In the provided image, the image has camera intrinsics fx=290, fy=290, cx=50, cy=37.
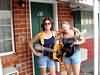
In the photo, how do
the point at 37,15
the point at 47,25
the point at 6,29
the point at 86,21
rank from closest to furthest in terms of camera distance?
the point at 47,25, the point at 6,29, the point at 37,15, the point at 86,21

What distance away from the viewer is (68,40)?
6785 mm

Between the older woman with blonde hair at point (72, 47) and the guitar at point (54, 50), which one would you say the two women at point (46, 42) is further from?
the older woman with blonde hair at point (72, 47)

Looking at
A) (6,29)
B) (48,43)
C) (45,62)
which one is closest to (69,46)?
(48,43)

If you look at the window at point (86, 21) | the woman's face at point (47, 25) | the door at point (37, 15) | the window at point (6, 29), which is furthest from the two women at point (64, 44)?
the window at point (86, 21)

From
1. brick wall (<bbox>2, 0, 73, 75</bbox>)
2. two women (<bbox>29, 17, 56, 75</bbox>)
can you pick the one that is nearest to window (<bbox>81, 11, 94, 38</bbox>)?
brick wall (<bbox>2, 0, 73, 75</bbox>)

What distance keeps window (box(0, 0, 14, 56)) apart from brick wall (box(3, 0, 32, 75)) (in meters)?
0.11

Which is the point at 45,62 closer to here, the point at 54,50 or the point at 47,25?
the point at 54,50

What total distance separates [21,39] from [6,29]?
1.60ft

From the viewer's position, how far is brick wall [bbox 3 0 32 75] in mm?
6699

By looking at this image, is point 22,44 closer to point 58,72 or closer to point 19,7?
point 19,7

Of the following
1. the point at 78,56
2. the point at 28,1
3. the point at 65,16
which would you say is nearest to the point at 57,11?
the point at 65,16

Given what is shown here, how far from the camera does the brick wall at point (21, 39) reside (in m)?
6.70

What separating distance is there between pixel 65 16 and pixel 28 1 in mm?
1790

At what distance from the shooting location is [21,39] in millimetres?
6883
